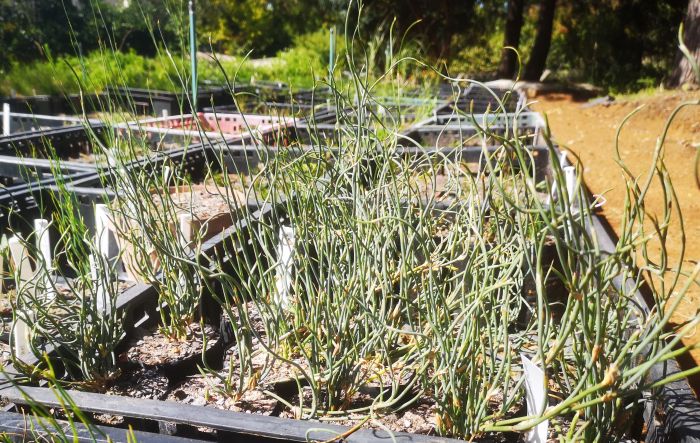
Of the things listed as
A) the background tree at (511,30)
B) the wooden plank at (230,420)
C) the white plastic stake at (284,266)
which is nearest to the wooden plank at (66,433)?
the wooden plank at (230,420)

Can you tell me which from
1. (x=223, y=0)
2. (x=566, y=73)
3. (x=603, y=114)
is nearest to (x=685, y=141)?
(x=603, y=114)

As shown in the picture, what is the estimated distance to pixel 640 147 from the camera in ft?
16.0

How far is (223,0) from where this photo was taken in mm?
16422

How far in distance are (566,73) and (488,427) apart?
567 inches

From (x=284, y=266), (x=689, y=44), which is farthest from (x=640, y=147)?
(x=284, y=266)

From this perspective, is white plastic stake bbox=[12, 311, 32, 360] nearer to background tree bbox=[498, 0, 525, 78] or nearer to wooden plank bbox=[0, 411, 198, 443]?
wooden plank bbox=[0, 411, 198, 443]

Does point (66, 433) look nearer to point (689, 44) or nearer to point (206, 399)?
point (206, 399)

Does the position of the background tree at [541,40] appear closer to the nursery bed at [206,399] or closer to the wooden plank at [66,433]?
the nursery bed at [206,399]

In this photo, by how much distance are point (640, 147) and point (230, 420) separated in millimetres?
4826

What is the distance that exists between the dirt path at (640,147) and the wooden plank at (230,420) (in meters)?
1.02

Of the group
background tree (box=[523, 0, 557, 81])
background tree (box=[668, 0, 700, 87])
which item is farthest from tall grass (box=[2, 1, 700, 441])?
background tree (box=[523, 0, 557, 81])

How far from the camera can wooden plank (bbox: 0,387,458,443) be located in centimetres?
78

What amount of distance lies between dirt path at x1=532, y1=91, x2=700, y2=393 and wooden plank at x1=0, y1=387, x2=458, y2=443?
1.02m

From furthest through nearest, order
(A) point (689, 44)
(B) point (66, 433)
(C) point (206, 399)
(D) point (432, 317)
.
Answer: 1. (A) point (689, 44)
2. (C) point (206, 399)
3. (D) point (432, 317)
4. (B) point (66, 433)
